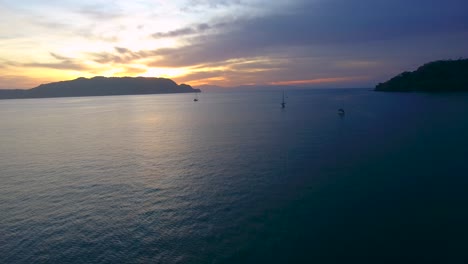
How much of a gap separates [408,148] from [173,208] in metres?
52.8

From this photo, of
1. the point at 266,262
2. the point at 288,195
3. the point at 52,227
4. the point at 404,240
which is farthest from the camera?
the point at 288,195

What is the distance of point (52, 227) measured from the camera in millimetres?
32531

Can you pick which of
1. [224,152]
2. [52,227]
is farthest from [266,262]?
[224,152]

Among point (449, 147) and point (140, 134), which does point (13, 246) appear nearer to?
point (140, 134)

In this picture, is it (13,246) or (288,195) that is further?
(288,195)

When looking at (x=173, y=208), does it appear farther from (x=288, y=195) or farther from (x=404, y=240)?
(x=404, y=240)

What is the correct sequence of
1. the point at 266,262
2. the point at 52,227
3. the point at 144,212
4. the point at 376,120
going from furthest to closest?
1. the point at 376,120
2. the point at 144,212
3. the point at 52,227
4. the point at 266,262

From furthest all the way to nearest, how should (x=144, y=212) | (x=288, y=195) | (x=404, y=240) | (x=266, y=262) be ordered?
(x=288, y=195) → (x=144, y=212) → (x=404, y=240) → (x=266, y=262)

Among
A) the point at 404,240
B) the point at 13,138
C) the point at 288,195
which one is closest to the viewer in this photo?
the point at 404,240

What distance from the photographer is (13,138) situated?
89812mm

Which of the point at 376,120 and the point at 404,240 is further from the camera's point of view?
the point at 376,120

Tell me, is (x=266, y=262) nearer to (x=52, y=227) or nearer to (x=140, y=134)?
(x=52, y=227)

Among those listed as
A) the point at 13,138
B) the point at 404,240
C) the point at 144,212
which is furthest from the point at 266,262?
the point at 13,138

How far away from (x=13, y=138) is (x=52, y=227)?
243 ft
